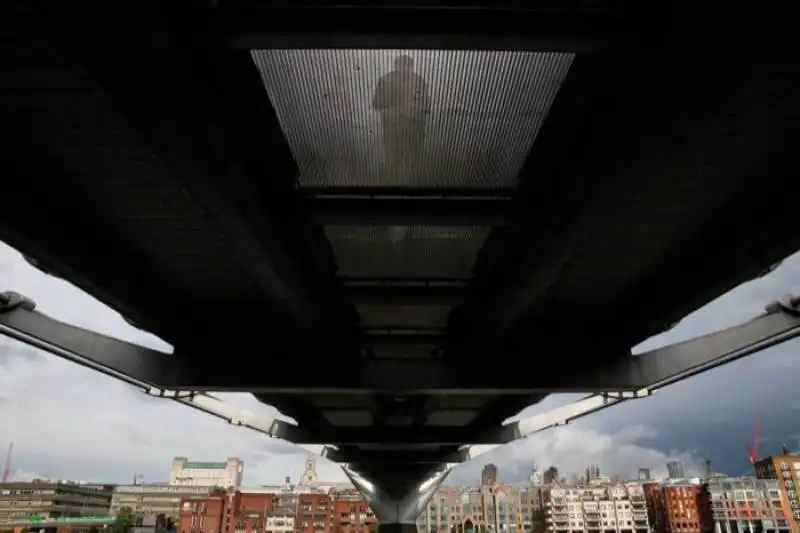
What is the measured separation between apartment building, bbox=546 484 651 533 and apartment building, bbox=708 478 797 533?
2737 centimetres

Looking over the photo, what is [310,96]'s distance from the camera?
20.6 feet

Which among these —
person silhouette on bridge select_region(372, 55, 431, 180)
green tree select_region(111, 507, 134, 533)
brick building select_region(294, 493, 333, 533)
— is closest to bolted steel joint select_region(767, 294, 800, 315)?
person silhouette on bridge select_region(372, 55, 431, 180)

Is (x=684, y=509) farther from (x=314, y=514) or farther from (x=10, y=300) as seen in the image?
(x=10, y=300)

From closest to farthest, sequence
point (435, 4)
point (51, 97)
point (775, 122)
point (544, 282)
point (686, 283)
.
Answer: point (435, 4)
point (51, 97)
point (775, 122)
point (544, 282)
point (686, 283)

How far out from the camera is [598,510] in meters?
179

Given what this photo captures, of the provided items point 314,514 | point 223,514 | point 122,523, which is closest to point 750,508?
point 314,514

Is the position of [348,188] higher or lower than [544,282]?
higher

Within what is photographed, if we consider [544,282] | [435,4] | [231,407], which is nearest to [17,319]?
[544,282]

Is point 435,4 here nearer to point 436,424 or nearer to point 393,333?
point 393,333

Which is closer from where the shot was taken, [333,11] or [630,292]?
[333,11]

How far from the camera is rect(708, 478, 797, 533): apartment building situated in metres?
149

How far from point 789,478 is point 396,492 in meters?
152

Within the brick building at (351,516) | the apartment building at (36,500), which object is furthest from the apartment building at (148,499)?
the brick building at (351,516)

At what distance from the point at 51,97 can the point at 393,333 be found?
9.35 meters
